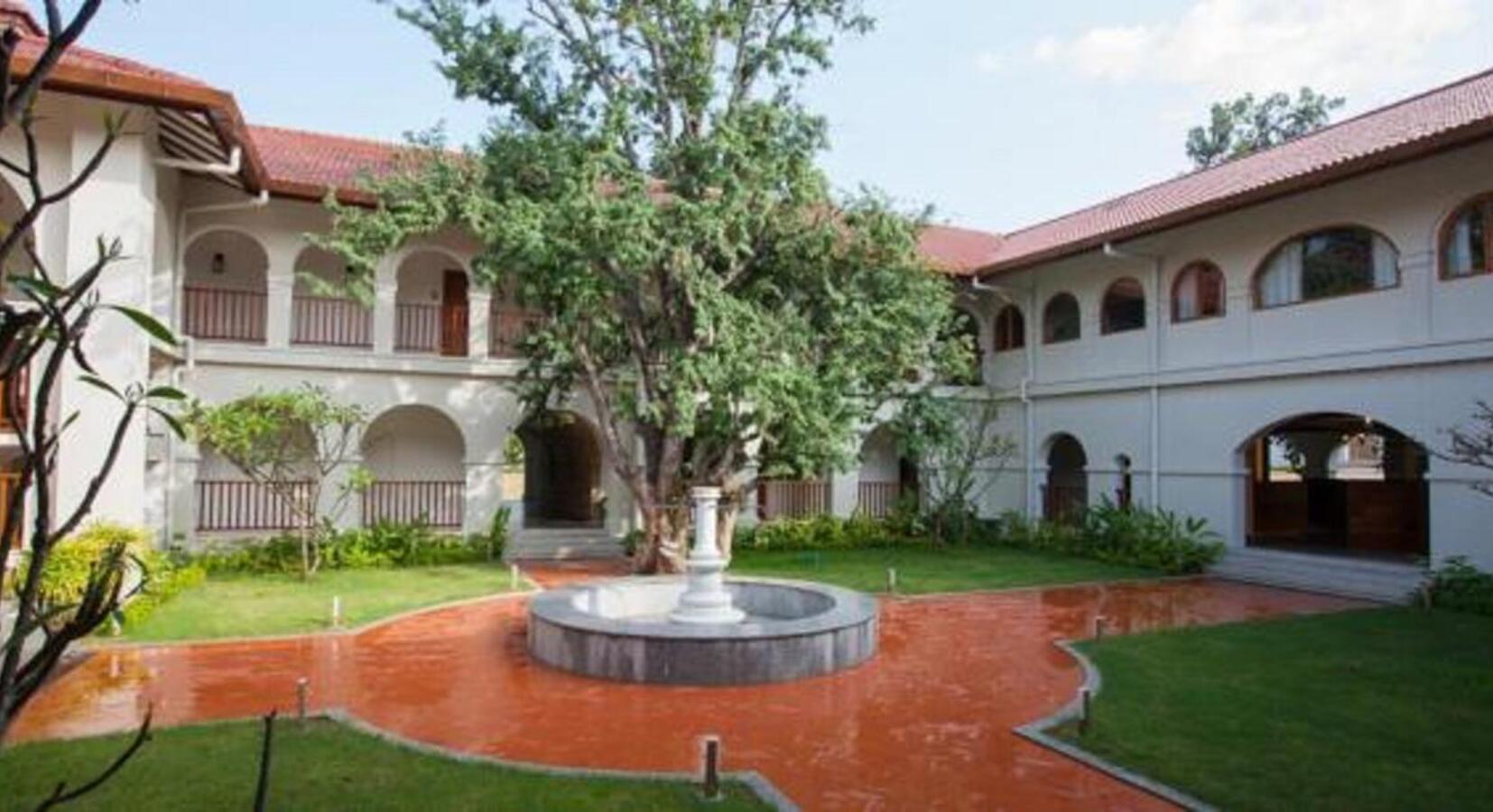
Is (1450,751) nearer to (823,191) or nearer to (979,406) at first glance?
(823,191)

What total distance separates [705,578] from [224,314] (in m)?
12.0

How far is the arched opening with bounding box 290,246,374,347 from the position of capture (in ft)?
59.8

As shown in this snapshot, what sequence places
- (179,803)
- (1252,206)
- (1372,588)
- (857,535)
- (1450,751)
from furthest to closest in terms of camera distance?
(857,535)
(1252,206)
(1372,588)
(1450,751)
(179,803)

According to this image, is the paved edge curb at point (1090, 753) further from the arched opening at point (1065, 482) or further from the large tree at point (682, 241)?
the arched opening at point (1065, 482)

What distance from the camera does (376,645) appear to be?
10984 millimetres

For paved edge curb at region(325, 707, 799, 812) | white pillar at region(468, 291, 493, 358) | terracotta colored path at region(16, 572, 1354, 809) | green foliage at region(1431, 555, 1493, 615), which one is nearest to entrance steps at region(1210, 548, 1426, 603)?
green foliage at region(1431, 555, 1493, 615)

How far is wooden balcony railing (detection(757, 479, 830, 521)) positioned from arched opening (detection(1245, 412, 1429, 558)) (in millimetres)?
8564

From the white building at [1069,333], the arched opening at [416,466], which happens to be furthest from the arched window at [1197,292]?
the arched opening at [416,466]

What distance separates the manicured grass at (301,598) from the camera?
1145 centimetres

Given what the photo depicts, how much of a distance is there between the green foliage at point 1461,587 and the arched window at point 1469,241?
397cm

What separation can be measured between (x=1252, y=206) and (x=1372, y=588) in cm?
626

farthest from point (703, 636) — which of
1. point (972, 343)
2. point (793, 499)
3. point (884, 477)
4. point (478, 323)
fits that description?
point (884, 477)

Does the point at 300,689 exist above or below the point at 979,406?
below

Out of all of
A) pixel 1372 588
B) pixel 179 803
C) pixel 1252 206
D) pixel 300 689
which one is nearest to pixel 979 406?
pixel 1252 206
